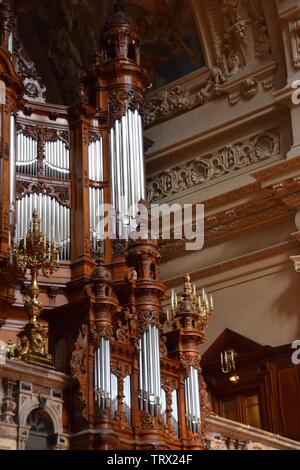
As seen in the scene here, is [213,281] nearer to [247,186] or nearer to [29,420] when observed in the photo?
[247,186]

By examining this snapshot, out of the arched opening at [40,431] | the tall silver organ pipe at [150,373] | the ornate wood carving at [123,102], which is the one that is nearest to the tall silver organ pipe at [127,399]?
the tall silver organ pipe at [150,373]

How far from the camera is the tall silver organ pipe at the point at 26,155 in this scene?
15312 mm

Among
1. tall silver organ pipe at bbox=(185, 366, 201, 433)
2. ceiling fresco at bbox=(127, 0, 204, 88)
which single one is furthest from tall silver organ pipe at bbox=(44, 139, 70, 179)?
tall silver organ pipe at bbox=(185, 366, 201, 433)

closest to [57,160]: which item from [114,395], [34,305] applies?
[34,305]

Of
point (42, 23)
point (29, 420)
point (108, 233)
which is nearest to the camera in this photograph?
point (29, 420)

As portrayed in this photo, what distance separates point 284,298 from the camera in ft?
51.2

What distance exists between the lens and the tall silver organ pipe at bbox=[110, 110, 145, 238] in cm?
1548

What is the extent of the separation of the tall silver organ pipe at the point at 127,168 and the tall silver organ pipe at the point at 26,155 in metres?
1.36

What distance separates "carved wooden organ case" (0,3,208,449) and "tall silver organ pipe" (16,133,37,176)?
0.06 feet

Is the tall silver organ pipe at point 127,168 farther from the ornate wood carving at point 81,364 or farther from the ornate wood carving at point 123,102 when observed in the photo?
the ornate wood carving at point 81,364

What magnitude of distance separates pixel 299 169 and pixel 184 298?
A: 4.23 m

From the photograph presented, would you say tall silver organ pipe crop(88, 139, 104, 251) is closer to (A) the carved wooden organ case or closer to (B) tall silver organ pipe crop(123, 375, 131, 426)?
(A) the carved wooden organ case
